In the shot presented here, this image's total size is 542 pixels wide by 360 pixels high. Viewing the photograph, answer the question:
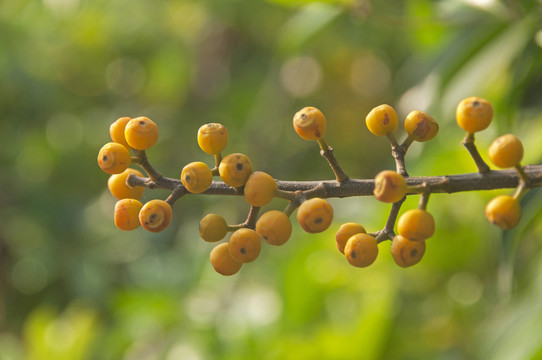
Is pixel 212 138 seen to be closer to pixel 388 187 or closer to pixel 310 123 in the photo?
pixel 310 123

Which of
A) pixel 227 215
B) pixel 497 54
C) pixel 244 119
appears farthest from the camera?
pixel 244 119

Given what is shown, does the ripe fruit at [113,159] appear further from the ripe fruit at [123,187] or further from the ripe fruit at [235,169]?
the ripe fruit at [235,169]

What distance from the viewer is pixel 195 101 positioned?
17.9 feet

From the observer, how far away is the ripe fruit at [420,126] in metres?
0.86

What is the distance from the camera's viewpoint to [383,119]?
0.88 metres

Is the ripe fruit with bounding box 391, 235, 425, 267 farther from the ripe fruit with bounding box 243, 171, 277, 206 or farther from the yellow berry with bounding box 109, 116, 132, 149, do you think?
the yellow berry with bounding box 109, 116, 132, 149

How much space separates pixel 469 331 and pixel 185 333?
1.37m

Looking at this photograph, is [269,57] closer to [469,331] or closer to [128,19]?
[128,19]

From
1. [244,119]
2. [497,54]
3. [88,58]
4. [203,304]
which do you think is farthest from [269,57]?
[497,54]

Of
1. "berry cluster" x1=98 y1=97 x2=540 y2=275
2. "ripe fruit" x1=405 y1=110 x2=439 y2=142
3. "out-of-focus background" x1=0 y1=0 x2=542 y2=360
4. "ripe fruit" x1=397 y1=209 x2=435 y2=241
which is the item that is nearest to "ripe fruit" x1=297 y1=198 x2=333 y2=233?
"berry cluster" x1=98 y1=97 x2=540 y2=275

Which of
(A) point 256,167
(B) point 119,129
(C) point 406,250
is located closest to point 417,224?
(C) point 406,250

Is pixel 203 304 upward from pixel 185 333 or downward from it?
upward

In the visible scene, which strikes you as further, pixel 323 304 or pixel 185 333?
pixel 185 333

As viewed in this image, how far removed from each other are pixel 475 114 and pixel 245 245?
0.38 meters
